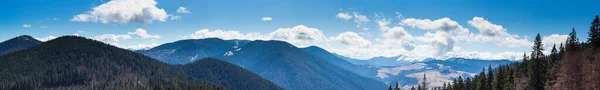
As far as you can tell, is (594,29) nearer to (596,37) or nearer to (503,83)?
(596,37)

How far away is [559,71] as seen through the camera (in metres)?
102

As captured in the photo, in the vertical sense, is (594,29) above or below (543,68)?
above

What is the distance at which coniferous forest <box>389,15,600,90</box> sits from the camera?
89125 mm

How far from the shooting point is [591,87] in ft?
268

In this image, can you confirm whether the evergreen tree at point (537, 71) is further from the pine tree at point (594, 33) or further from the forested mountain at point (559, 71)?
the pine tree at point (594, 33)

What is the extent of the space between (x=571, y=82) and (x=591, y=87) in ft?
28.5

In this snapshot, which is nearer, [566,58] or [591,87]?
[591,87]

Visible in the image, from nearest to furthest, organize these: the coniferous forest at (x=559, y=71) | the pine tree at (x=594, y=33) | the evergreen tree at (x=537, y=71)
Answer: the coniferous forest at (x=559, y=71), the evergreen tree at (x=537, y=71), the pine tree at (x=594, y=33)

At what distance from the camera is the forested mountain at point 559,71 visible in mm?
89125

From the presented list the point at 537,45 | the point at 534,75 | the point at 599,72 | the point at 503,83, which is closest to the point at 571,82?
the point at 599,72

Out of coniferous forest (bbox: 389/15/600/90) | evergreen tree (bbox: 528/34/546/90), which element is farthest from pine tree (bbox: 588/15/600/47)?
evergreen tree (bbox: 528/34/546/90)

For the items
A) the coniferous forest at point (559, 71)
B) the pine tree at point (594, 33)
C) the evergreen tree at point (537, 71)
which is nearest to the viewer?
the coniferous forest at point (559, 71)

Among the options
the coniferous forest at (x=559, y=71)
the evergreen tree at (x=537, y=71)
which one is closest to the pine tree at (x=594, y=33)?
the coniferous forest at (x=559, y=71)

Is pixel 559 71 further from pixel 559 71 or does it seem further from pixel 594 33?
pixel 594 33
